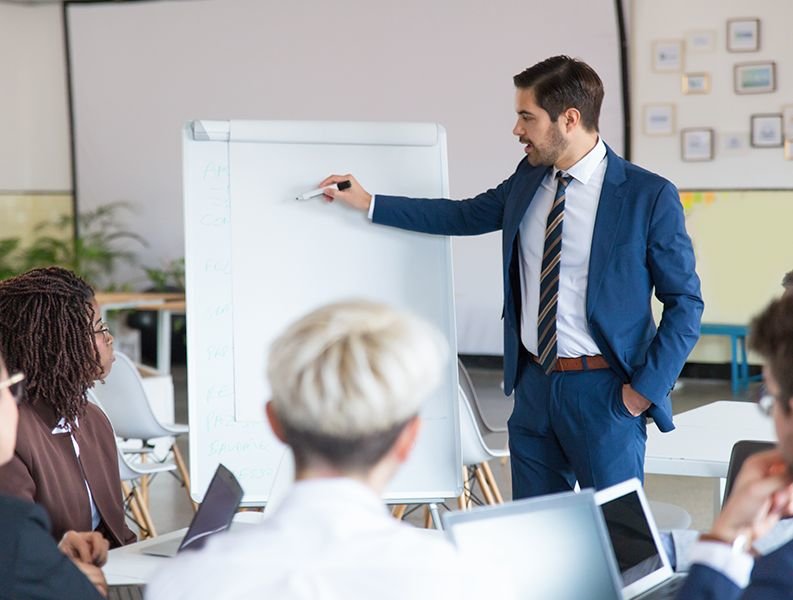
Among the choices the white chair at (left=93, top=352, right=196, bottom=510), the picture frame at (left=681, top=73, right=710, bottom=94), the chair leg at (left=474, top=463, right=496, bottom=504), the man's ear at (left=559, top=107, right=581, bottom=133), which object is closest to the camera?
the man's ear at (left=559, top=107, right=581, bottom=133)

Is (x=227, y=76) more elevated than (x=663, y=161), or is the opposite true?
(x=227, y=76)

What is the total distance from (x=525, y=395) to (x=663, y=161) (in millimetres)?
6396

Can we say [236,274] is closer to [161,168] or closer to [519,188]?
[519,188]

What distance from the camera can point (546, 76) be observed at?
324 cm

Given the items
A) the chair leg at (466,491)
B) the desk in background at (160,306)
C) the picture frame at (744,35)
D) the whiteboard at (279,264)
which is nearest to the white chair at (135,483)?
the whiteboard at (279,264)

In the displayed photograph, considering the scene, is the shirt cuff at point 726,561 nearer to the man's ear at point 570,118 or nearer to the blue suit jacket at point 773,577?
the blue suit jacket at point 773,577

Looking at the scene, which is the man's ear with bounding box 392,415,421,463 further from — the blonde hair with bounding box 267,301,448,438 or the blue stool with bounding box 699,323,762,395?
the blue stool with bounding box 699,323,762,395

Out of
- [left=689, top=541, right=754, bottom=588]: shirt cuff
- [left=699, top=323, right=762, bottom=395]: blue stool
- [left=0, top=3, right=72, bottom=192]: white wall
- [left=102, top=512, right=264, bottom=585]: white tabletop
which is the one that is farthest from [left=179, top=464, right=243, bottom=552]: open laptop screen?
[left=0, top=3, right=72, bottom=192]: white wall

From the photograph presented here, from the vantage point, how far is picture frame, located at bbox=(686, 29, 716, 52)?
355 inches

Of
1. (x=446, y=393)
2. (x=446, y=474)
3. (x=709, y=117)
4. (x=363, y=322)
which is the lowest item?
(x=446, y=474)

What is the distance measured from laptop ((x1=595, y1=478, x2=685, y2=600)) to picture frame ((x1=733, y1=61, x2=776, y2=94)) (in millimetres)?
7425

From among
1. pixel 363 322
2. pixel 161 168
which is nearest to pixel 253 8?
pixel 161 168

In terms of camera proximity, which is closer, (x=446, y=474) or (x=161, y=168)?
(x=446, y=474)

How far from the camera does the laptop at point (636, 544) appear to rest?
2.02 m
